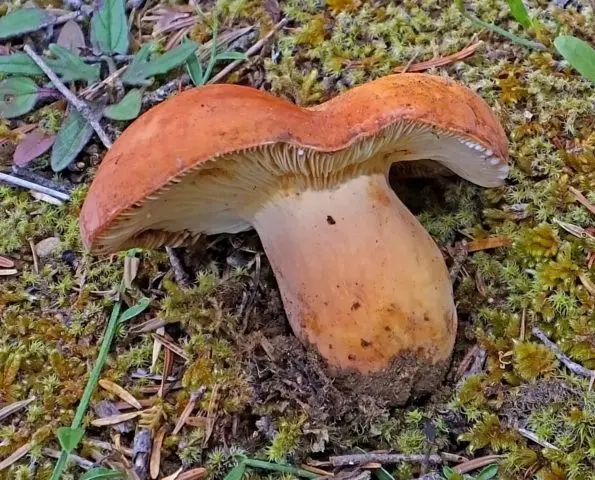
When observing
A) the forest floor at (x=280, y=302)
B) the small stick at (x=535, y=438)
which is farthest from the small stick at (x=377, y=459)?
the small stick at (x=535, y=438)

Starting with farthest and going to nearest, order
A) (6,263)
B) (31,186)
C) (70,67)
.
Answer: (70,67) → (31,186) → (6,263)

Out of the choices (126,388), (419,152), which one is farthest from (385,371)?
(126,388)

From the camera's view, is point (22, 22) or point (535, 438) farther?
point (22, 22)

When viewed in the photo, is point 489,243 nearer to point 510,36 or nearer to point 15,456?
point 510,36

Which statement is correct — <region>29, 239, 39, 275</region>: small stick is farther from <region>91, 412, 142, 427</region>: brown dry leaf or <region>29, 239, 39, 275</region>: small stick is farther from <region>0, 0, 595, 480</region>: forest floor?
<region>91, 412, 142, 427</region>: brown dry leaf

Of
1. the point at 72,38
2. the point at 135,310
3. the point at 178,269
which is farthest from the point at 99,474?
the point at 72,38

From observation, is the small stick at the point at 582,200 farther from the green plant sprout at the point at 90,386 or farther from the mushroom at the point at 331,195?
the green plant sprout at the point at 90,386

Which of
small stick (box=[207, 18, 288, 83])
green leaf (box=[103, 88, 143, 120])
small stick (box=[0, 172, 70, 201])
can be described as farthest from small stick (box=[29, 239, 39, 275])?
small stick (box=[207, 18, 288, 83])

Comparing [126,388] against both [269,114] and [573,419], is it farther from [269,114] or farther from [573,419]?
[573,419]
